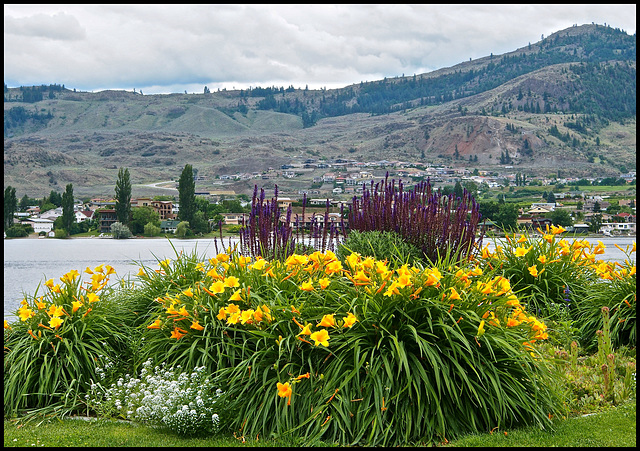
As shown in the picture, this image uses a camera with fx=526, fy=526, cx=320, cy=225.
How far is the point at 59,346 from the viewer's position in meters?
4.31

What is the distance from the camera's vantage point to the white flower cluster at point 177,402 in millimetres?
3361

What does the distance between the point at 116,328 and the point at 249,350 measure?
5.65 feet

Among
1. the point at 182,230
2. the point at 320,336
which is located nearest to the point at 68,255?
the point at 182,230

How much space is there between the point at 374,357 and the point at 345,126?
3835 inches

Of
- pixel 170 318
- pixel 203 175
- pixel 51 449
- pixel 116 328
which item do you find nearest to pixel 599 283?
pixel 170 318

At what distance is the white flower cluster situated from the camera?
11.0 ft

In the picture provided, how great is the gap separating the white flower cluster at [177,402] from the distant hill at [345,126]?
45417 mm

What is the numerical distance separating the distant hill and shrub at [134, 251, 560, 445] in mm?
45213

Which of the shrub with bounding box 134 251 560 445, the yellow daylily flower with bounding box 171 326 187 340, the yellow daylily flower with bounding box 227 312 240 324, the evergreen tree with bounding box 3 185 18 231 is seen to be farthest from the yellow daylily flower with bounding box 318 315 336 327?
the evergreen tree with bounding box 3 185 18 231

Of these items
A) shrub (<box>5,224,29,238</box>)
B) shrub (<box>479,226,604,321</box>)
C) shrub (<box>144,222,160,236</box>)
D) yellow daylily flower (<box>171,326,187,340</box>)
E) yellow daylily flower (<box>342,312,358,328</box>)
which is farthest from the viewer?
shrub (<box>5,224,29,238</box>)

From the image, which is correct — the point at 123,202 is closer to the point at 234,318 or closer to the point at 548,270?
the point at 548,270

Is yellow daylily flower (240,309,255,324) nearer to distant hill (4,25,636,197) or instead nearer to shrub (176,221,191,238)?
shrub (176,221,191,238)

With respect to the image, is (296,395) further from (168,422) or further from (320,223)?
(320,223)

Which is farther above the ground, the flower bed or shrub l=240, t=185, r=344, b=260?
shrub l=240, t=185, r=344, b=260
